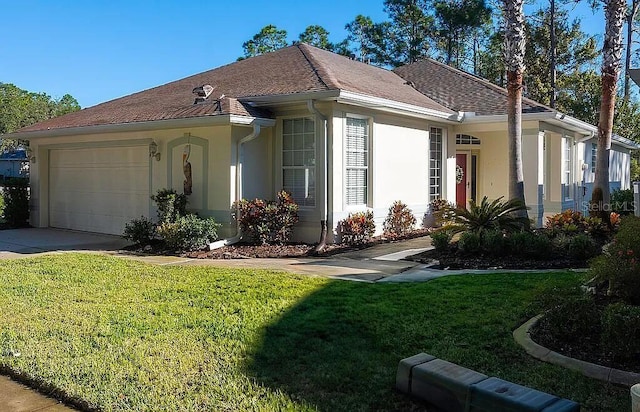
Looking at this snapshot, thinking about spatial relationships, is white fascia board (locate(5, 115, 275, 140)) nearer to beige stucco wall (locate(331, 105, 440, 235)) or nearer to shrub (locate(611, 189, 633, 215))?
beige stucco wall (locate(331, 105, 440, 235))

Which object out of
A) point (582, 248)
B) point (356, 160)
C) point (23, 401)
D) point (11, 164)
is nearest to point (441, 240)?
point (582, 248)

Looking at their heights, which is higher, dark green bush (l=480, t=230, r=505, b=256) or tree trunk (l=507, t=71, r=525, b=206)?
tree trunk (l=507, t=71, r=525, b=206)

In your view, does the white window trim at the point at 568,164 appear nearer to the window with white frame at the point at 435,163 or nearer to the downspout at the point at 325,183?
the window with white frame at the point at 435,163

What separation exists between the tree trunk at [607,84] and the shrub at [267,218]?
7.05 metres

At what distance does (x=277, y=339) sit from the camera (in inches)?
216

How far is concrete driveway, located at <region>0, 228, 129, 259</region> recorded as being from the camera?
12.5 m

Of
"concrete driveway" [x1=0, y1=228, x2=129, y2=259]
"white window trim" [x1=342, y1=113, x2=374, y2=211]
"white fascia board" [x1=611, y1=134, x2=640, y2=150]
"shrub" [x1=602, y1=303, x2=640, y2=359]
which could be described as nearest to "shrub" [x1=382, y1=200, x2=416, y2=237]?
"white window trim" [x1=342, y1=113, x2=374, y2=211]

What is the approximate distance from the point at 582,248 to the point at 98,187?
12.3m

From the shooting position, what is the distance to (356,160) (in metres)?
13.0

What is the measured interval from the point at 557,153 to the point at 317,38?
26871 mm

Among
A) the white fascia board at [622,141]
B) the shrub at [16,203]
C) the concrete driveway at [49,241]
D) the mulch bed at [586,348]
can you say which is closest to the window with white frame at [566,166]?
the white fascia board at [622,141]

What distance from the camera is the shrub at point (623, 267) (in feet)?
17.8

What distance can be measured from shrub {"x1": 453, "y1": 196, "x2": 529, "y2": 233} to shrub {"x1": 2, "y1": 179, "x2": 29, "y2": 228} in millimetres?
13261

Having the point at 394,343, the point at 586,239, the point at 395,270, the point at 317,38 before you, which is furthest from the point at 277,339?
the point at 317,38
